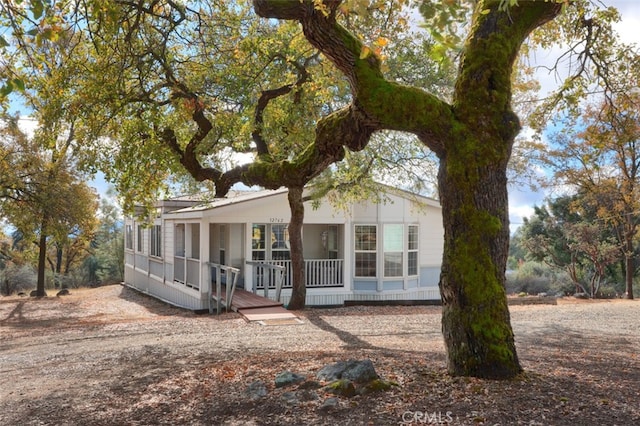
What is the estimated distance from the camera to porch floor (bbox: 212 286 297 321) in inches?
505

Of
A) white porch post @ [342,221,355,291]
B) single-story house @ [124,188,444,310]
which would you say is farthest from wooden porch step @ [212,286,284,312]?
white porch post @ [342,221,355,291]

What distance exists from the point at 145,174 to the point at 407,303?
9.70m

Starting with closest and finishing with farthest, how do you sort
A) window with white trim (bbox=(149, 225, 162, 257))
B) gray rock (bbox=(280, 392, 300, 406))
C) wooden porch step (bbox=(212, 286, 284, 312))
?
gray rock (bbox=(280, 392, 300, 406))
wooden porch step (bbox=(212, 286, 284, 312))
window with white trim (bbox=(149, 225, 162, 257))

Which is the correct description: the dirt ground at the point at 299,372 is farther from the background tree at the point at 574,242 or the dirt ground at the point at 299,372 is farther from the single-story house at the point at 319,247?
the background tree at the point at 574,242

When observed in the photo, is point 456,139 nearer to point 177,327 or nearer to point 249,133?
point 249,133

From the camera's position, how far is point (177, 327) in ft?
40.1

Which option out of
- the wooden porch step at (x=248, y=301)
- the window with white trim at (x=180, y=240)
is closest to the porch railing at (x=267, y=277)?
the wooden porch step at (x=248, y=301)

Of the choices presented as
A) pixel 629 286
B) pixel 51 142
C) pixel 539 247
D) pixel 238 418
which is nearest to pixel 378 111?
pixel 238 418

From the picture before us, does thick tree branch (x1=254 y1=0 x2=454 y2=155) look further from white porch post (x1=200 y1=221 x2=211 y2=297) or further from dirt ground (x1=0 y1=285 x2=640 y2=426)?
white porch post (x1=200 y1=221 x2=211 y2=297)

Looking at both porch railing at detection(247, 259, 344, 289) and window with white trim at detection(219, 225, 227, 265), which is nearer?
porch railing at detection(247, 259, 344, 289)

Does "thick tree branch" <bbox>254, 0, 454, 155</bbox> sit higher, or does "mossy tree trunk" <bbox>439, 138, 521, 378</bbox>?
"thick tree branch" <bbox>254, 0, 454, 155</bbox>

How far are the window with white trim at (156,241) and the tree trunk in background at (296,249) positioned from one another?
8732mm

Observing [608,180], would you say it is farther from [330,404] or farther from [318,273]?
[330,404]
